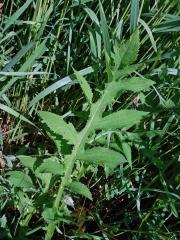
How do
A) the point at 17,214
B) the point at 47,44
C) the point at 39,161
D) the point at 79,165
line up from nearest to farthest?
1. the point at 39,161
2. the point at 79,165
3. the point at 17,214
4. the point at 47,44

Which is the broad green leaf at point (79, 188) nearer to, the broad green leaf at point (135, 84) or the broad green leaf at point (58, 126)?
the broad green leaf at point (58, 126)

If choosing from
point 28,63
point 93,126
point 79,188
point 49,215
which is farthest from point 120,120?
point 28,63

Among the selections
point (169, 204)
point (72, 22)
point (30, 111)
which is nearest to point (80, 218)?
point (169, 204)

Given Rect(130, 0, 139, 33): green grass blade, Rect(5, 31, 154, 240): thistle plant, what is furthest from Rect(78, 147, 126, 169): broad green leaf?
Rect(130, 0, 139, 33): green grass blade

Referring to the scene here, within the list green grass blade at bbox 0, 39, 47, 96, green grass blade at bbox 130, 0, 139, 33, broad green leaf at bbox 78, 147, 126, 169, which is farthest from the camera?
green grass blade at bbox 0, 39, 47, 96

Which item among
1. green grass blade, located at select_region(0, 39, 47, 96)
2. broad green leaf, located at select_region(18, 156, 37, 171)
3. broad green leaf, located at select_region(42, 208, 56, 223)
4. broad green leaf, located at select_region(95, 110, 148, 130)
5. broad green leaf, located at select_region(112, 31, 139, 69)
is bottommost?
broad green leaf, located at select_region(42, 208, 56, 223)

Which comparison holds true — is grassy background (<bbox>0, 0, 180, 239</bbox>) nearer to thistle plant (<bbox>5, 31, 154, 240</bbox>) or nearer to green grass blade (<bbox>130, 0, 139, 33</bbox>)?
green grass blade (<bbox>130, 0, 139, 33</bbox>)

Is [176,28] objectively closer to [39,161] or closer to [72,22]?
[72,22]
